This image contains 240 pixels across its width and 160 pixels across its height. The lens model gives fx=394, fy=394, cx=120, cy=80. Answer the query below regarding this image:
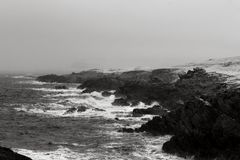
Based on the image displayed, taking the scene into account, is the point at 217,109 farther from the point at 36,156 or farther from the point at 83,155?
the point at 36,156

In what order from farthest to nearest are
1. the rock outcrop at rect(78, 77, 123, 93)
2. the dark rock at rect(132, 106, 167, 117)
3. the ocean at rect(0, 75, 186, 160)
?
the rock outcrop at rect(78, 77, 123, 93) → the dark rock at rect(132, 106, 167, 117) → the ocean at rect(0, 75, 186, 160)

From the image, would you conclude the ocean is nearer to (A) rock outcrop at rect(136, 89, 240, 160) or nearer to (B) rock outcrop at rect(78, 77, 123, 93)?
(A) rock outcrop at rect(136, 89, 240, 160)

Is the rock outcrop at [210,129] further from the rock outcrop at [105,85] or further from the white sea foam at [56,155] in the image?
the rock outcrop at [105,85]

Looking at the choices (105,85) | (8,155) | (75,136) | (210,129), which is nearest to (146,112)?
(75,136)

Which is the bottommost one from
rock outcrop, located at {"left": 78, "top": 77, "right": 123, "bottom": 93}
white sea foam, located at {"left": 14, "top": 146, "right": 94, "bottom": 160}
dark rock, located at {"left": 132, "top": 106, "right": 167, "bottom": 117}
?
dark rock, located at {"left": 132, "top": 106, "right": 167, "bottom": 117}

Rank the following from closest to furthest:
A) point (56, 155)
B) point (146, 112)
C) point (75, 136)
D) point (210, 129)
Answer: point (56, 155) < point (210, 129) < point (75, 136) < point (146, 112)

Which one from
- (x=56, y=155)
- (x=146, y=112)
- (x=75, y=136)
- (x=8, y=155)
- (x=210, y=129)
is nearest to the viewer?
(x=8, y=155)

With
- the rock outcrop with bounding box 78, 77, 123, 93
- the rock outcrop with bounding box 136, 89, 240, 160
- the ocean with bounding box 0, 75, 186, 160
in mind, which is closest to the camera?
the rock outcrop with bounding box 136, 89, 240, 160

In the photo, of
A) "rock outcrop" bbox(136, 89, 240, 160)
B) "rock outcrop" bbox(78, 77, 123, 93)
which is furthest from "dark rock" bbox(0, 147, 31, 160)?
"rock outcrop" bbox(78, 77, 123, 93)

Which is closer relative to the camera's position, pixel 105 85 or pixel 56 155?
pixel 56 155

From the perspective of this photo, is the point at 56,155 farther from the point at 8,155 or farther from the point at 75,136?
the point at 75,136

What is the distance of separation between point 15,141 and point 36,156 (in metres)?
5.43

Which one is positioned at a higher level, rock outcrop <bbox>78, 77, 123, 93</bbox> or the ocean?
rock outcrop <bbox>78, 77, 123, 93</bbox>

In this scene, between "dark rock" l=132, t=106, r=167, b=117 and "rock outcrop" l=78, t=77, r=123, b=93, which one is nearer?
"dark rock" l=132, t=106, r=167, b=117
